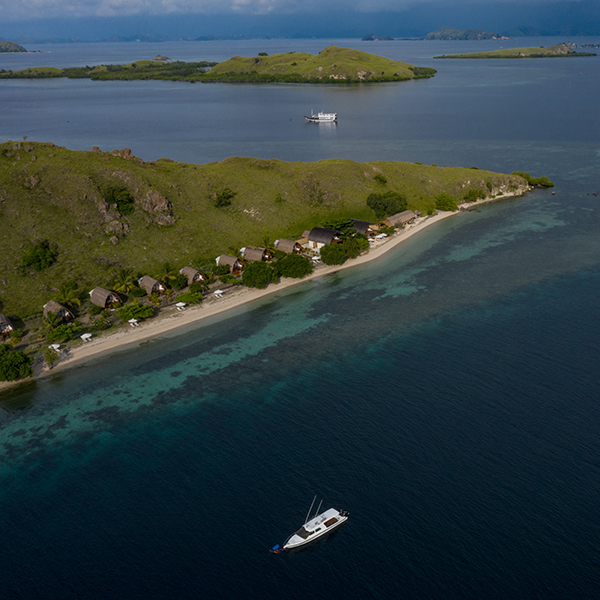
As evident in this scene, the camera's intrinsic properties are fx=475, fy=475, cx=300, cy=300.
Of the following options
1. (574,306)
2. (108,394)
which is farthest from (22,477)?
(574,306)

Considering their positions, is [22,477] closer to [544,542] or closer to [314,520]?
[314,520]

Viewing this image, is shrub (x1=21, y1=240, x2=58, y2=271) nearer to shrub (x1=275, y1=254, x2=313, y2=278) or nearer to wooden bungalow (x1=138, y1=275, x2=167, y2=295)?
wooden bungalow (x1=138, y1=275, x2=167, y2=295)

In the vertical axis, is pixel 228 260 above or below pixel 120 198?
below

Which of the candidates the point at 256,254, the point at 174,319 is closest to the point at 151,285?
the point at 174,319

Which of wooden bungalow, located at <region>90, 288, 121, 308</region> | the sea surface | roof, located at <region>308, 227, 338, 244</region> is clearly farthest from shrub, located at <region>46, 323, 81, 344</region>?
roof, located at <region>308, 227, 338, 244</region>

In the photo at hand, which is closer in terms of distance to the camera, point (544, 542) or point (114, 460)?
point (544, 542)

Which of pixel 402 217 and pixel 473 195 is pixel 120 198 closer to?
pixel 402 217
